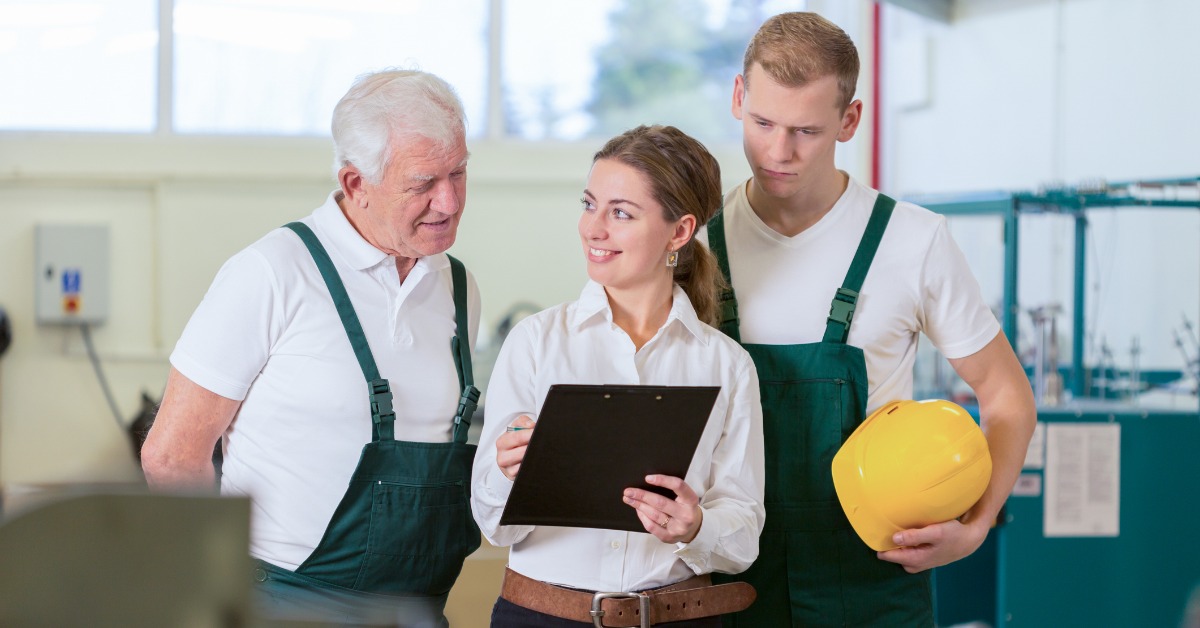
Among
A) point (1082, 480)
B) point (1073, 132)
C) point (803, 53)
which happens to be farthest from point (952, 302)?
point (1073, 132)

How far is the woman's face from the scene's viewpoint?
1712 mm

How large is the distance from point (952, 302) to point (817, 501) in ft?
1.33

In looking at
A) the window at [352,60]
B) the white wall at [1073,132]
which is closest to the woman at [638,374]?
the white wall at [1073,132]

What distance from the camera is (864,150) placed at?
17.4ft

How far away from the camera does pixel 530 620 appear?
1631 mm

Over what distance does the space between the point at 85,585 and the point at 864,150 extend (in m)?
4.81

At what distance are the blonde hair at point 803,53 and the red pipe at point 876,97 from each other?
12.0 ft

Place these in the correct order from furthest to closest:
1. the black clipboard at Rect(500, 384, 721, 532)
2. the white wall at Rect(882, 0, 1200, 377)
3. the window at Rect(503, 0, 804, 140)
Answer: the window at Rect(503, 0, 804, 140) → the white wall at Rect(882, 0, 1200, 377) → the black clipboard at Rect(500, 384, 721, 532)

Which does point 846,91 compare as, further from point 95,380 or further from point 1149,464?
point 95,380

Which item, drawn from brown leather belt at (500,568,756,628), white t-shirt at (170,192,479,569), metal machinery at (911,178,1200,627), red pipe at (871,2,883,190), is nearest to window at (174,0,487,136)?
red pipe at (871,2,883,190)

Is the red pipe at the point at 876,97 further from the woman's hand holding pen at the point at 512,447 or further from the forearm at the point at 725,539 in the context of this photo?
the woman's hand holding pen at the point at 512,447

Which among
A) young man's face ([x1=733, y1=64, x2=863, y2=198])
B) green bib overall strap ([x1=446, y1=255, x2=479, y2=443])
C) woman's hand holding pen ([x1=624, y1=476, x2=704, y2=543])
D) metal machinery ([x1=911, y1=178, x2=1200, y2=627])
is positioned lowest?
metal machinery ([x1=911, y1=178, x2=1200, y2=627])

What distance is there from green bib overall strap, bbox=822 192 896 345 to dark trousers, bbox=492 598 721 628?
20.0 inches

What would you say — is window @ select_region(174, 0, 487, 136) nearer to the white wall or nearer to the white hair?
the white wall
